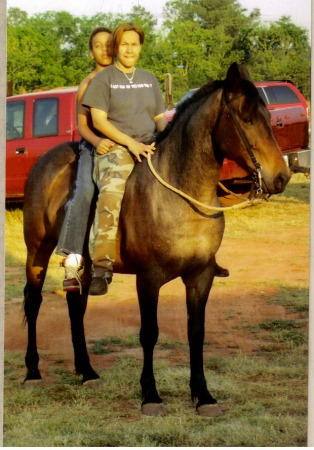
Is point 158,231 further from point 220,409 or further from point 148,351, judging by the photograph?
point 220,409

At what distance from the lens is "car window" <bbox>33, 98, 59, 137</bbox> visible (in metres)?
7.37

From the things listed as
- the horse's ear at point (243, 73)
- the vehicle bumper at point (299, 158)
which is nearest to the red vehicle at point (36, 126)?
the vehicle bumper at point (299, 158)

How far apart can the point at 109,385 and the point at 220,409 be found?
3.38 feet

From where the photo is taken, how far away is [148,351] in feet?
Answer: 15.6

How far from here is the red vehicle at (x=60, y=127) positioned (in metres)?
5.38

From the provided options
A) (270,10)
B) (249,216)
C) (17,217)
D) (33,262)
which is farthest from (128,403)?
(249,216)

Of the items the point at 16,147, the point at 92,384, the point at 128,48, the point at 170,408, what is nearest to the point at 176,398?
the point at 170,408

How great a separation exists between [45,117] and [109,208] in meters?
3.29

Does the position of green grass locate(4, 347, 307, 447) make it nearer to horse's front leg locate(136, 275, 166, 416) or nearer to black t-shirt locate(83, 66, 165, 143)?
horse's front leg locate(136, 275, 166, 416)

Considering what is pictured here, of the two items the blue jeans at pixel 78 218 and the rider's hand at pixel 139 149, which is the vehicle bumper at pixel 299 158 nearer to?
the rider's hand at pixel 139 149

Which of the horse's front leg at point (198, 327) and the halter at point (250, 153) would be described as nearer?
the halter at point (250, 153)

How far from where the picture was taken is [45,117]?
7582mm

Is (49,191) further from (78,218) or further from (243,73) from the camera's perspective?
(243,73)

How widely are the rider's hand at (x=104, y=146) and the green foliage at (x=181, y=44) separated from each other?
950mm
